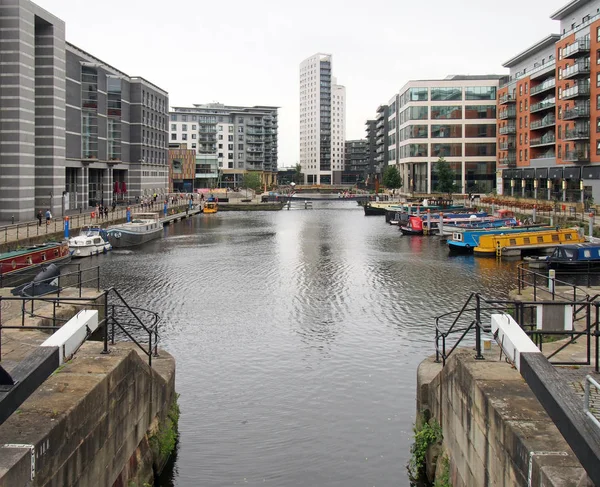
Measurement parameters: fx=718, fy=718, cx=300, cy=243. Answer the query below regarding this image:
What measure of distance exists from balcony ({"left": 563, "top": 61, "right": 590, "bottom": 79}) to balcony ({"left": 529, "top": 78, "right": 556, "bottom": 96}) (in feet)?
36.1

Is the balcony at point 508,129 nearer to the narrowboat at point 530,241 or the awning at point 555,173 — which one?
the awning at point 555,173

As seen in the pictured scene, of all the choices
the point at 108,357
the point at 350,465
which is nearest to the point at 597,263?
the point at 350,465

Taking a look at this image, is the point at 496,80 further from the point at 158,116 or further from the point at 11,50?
the point at 11,50

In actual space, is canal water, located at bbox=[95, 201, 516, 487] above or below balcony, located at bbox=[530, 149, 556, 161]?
below

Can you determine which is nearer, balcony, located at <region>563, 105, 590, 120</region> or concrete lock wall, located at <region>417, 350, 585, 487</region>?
concrete lock wall, located at <region>417, 350, 585, 487</region>

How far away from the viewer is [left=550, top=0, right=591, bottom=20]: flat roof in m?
77.9

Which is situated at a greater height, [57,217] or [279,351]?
[57,217]

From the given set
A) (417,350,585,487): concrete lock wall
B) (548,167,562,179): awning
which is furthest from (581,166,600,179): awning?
(417,350,585,487): concrete lock wall

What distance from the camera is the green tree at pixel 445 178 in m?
117

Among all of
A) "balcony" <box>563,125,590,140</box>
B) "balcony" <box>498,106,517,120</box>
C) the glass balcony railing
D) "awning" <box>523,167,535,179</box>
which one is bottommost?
"awning" <box>523,167,535,179</box>

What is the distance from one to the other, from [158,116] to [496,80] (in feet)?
191

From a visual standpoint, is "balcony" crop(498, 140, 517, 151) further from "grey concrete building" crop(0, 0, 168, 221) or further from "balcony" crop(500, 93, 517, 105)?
"grey concrete building" crop(0, 0, 168, 221)

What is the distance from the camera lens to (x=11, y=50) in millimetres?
58000

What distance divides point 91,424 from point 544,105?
87.2 m
